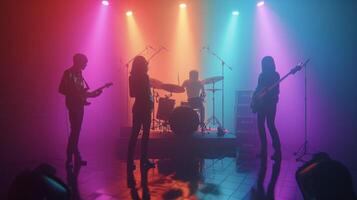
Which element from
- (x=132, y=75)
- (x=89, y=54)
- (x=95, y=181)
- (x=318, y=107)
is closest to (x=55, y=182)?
(x=95, y=181)

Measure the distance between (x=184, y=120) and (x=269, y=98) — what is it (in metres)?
1.94

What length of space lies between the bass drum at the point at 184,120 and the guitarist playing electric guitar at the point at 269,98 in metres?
1.46

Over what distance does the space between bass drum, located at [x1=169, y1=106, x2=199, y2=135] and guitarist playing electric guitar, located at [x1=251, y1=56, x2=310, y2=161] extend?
1.46 m

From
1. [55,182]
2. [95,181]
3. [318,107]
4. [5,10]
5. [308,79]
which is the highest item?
[5,10]

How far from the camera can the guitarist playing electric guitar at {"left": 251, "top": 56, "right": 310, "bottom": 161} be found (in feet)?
19.6

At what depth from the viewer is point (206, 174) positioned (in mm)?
5152

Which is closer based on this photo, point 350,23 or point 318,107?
point 350,23

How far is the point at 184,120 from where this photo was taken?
679cm

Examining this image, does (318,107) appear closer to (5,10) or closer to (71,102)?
(71,102)

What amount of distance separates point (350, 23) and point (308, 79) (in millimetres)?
1893

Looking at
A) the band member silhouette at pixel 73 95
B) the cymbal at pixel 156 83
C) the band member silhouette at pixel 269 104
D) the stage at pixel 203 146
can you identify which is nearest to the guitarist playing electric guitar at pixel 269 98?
the band member silhouette at pixel 269 104

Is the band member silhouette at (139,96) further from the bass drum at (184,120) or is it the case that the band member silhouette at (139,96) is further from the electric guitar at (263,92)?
the electric guitar at (263,92)

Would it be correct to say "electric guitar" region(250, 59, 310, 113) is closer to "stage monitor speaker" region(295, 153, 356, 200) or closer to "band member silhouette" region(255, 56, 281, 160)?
"band member silhouette" region(255, 56, 281, 160)

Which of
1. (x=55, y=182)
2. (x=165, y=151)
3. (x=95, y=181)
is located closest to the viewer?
(x=55, y=182)
